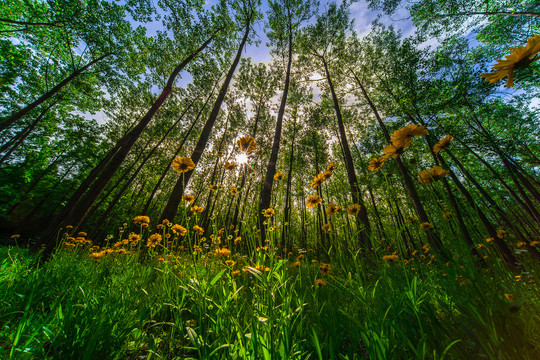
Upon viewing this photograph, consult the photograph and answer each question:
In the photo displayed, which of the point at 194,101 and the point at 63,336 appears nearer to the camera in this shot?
the point at 63,336

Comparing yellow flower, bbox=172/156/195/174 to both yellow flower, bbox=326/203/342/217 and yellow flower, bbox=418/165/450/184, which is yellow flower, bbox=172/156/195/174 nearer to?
yellow flower, bbox=326/203/342/217

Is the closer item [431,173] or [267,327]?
[267,327]

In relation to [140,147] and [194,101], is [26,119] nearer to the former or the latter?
[140,147]

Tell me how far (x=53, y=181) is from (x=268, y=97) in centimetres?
2171

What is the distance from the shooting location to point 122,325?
1211mm

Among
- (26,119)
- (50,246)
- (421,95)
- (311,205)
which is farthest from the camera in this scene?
(26,119)

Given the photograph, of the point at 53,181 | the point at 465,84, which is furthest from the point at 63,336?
the point at 53,181

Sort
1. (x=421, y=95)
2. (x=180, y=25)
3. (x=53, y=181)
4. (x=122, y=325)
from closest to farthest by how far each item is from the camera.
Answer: (x=122, y=325) → (x=180, y=25) → (x=421, y=95) → (x=53, y=181)

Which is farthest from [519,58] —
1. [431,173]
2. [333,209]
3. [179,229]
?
[179,229]

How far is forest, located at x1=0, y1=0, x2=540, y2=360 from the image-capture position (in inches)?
44.8

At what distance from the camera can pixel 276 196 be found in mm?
2191

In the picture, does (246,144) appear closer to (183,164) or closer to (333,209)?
(183,164)

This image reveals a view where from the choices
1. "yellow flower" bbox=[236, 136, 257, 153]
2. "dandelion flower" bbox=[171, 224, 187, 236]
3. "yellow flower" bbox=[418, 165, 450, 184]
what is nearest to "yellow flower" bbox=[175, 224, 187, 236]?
"dandelion flower" bbox=[171, 224, 187, 236]

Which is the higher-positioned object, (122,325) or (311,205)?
(311,205)
